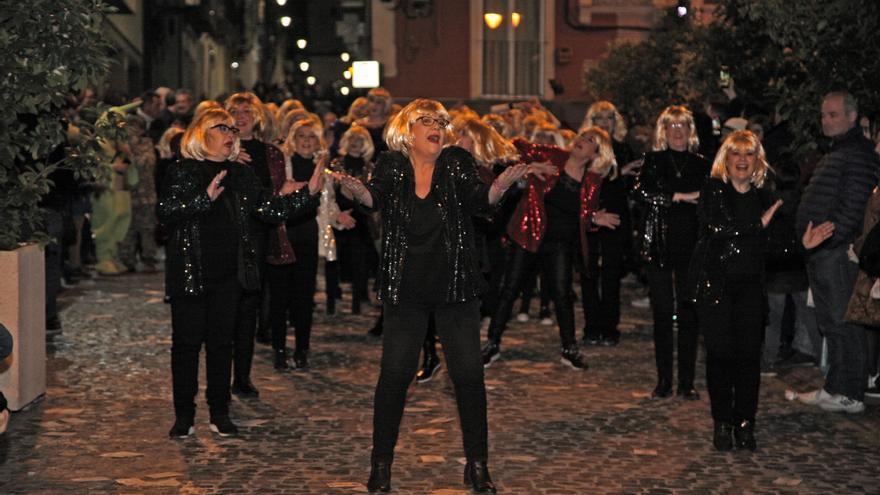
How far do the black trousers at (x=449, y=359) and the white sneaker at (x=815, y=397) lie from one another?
3.28 meters

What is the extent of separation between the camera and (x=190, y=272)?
8789mm

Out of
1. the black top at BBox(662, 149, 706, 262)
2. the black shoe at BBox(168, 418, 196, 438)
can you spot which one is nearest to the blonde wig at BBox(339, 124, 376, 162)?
the black top at BBox(662, 149, 706, 262)

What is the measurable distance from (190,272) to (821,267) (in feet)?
13.7

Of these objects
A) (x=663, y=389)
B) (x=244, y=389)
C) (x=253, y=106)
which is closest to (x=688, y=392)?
(x=663, y=389)

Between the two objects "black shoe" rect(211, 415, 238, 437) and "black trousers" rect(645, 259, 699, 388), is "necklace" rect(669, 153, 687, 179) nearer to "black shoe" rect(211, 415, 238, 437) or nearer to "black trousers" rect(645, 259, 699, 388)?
"black trousers" rect(645, 259, 699, 388)

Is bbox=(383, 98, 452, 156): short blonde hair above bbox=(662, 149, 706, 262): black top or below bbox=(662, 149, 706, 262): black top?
above

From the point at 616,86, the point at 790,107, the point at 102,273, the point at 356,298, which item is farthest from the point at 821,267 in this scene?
the point at 616,86

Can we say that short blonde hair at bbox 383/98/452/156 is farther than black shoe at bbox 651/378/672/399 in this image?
No

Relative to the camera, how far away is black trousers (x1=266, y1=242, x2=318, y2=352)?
37.9 feet

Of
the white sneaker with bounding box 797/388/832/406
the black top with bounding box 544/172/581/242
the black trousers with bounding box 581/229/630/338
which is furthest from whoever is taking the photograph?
the black trousers with bounding box 581/229/630/338

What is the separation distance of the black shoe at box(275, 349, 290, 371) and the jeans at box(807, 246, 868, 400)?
3865 millimetres

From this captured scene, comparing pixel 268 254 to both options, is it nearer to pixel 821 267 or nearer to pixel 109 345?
pixel 109 345

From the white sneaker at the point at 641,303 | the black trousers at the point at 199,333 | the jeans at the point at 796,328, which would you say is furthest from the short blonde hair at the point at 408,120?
the white sneaker at the point at 641,303

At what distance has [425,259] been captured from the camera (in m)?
7.59
